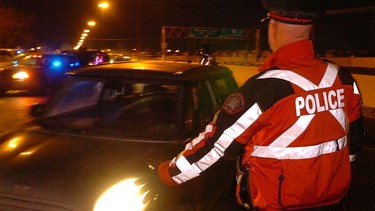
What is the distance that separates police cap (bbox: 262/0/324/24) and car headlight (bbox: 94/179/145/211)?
133 centimetres

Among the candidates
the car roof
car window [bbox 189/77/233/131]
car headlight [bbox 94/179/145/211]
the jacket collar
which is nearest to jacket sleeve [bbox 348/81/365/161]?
the jacket collar

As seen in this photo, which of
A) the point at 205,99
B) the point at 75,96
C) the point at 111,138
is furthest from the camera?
the point at 75,96

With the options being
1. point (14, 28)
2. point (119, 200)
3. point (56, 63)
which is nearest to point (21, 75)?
point (56, 63)

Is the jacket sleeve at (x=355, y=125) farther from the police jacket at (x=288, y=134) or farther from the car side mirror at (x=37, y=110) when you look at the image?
the car side mirror at (x=37, y=110)

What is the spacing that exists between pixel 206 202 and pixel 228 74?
206 cm

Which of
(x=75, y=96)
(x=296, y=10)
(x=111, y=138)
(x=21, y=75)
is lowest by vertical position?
(x=21, y=75)

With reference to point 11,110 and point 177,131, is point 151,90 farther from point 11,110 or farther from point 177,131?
point 11,110

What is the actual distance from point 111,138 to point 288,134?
205cm

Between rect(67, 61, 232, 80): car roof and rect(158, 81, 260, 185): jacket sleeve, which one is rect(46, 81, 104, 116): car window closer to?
rect(67, 61, 232, 80): car roof

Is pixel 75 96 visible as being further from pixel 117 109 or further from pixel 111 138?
pixel 111 138

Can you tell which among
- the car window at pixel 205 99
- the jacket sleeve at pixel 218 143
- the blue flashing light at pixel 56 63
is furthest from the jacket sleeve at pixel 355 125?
the blue flashing light at pixel 56 63

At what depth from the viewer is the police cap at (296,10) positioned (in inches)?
83.9

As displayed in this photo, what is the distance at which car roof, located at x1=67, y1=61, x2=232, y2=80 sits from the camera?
4.38 metres

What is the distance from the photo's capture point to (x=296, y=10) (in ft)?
7.00
